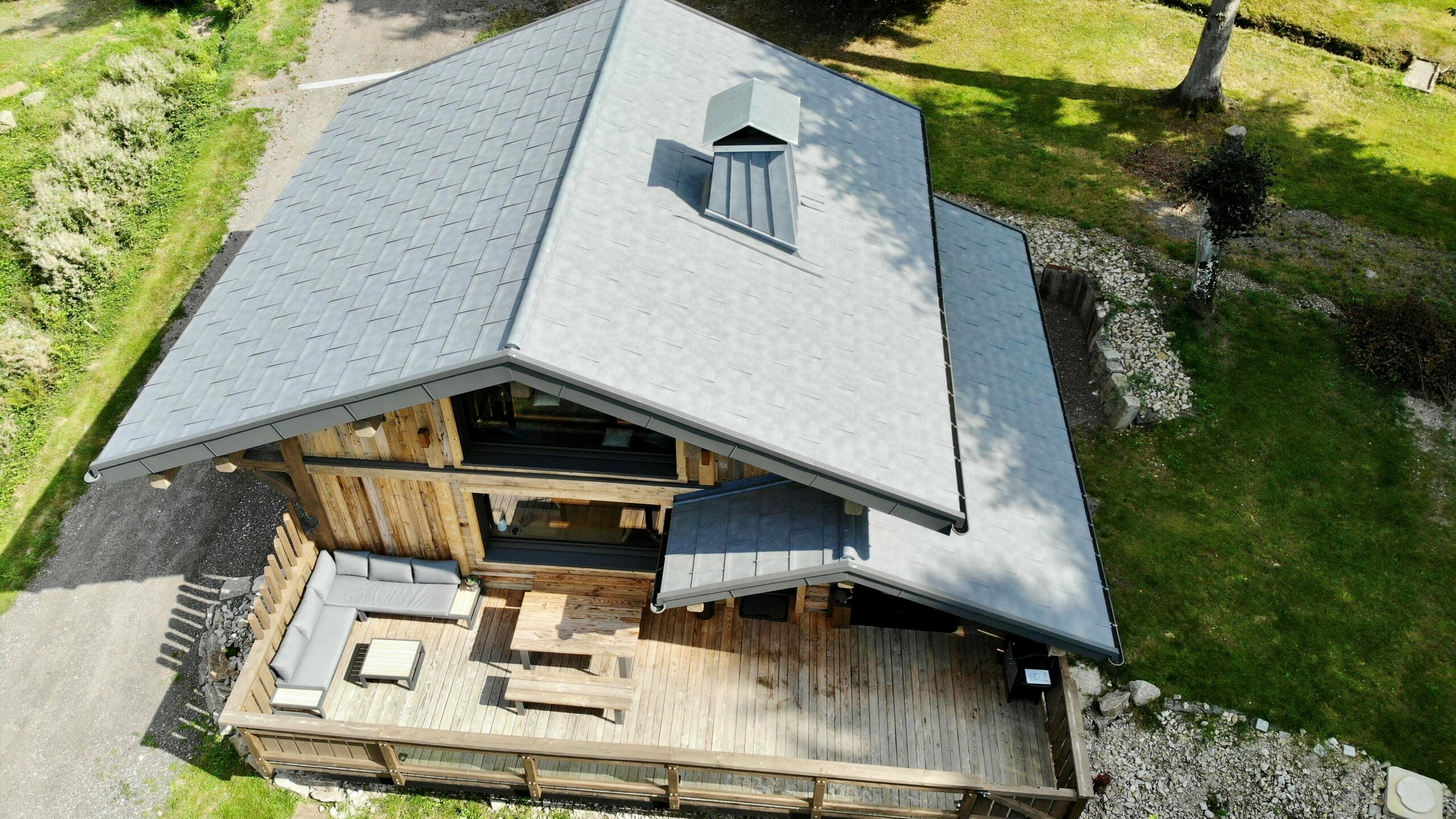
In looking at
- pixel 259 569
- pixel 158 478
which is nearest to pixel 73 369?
pixel 259 569

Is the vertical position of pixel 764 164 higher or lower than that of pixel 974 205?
higher

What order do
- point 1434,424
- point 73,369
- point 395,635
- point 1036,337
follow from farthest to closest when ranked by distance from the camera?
point 73,369, point 1434,424, point 1036,337, point 395,635

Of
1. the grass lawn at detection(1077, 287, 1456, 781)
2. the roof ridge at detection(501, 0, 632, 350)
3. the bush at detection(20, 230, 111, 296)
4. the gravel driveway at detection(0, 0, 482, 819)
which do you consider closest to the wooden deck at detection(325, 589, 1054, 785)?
the grass lawn at detection(1077, 287, 1456, 781)

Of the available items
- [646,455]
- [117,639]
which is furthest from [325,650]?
[646,455]

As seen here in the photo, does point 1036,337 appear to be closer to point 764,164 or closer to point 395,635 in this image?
point 764,164

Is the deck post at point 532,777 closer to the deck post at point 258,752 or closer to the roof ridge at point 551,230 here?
the deck post at point 258,752

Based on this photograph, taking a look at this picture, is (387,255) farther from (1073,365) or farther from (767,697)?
(1073,365)
